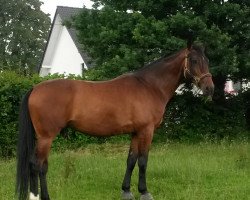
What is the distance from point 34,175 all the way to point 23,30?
40.2 m

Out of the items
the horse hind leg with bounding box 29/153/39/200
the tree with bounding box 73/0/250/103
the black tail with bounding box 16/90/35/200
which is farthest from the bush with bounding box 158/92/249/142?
the horse hind leg with bounding box 29/153/39/200

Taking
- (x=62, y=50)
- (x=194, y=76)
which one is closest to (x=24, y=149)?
(x=194, y=76)

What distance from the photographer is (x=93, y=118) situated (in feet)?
21.2

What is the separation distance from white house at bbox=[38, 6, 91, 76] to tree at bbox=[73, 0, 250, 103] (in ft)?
54.1

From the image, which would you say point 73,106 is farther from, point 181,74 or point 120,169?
point 120,169

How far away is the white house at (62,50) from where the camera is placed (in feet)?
101

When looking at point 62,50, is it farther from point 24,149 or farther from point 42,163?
point 42,163

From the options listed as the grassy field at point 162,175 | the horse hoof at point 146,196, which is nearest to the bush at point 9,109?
the grassy field at point 162,175

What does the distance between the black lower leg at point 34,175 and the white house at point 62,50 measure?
23028mm

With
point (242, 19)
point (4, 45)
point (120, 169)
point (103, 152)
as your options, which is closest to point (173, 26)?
point (242, 19)

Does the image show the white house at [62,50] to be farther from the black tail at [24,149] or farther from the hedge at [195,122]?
the black tail at [24,149]

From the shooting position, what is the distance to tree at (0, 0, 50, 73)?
4441cm

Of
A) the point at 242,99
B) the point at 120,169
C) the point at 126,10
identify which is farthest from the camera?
the point at 242,99

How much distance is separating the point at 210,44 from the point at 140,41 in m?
1.88
